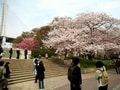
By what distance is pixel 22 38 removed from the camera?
7469 centimetres

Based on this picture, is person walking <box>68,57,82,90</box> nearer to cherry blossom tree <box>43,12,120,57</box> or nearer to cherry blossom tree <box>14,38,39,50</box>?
cherry blossom tree <box>43,12,120,57</box>

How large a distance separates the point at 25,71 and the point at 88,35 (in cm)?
1510

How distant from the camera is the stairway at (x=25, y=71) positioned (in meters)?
24.1

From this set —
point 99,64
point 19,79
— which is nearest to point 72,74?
point 99,64

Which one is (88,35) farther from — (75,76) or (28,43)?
(28,43)

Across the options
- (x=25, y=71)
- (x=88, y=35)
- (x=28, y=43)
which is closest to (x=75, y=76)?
(x=25, y=71)

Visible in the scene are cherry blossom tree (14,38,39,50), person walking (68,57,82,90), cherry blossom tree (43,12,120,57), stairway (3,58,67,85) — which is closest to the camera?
person walking (68,57,82,90)

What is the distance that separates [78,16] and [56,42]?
4951 millimetres

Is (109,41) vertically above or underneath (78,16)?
underneath

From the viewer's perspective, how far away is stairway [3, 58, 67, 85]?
79.1 ft

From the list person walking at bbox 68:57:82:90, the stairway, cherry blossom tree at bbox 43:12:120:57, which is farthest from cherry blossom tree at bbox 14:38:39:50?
person walking at bbox 68:57:82:90

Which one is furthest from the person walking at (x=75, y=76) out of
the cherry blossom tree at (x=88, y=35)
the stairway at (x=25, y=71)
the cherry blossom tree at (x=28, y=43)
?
the cherry blossom tree at (x=28, y=43)

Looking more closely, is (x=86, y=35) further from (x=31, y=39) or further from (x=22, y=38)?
(x=22, y=38)

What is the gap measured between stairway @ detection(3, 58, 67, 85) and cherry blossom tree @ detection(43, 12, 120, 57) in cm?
489
